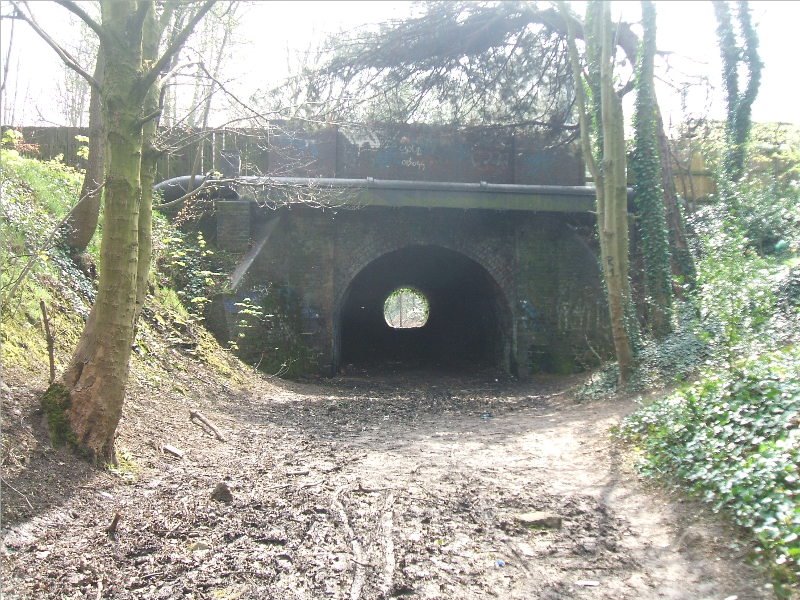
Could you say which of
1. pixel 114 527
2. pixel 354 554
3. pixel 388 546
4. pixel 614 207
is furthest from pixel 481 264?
pixel 114 527

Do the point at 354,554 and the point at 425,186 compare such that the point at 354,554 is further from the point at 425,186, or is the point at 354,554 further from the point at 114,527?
the point at 425,186

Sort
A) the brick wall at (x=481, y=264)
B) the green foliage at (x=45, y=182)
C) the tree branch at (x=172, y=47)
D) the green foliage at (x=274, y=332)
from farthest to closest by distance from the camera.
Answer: the brick wall at (x=481, y=264), the green foliage at (x=274, y=332), the green foliage at (x=45, y=182), the tree branch at (x=172, y=47)

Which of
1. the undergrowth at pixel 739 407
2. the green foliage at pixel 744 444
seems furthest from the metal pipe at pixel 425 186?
the green foliage at pixel 744 444

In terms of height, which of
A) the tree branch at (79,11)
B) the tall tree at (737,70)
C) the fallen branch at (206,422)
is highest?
the tall tree at (737,70)

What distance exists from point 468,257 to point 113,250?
11.4 m

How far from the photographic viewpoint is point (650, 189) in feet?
41.2

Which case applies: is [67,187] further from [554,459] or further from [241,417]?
[554,459]

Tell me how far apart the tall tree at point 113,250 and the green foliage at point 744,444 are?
13.9ft

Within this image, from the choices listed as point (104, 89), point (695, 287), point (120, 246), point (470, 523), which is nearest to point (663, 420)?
point (470, 523)

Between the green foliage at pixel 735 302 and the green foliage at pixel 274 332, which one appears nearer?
the green foliage at pixel 735 302

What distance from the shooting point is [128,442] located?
232 inches

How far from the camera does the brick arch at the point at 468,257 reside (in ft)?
49.8

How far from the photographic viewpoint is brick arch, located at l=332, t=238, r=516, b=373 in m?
15.2

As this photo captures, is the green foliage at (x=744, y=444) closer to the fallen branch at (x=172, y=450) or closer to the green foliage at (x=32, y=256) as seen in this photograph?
the fallen branch at (x=172, y=450)
